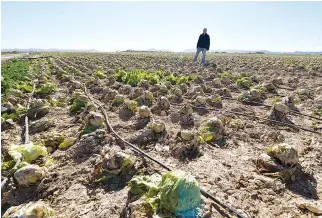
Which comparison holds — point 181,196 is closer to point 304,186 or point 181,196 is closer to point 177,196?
point 177,196

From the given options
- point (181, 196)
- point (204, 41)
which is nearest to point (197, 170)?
point (181, 196)

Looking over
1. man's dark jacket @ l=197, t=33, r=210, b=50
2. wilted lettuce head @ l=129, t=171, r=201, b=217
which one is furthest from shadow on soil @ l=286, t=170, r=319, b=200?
man's dark jacket @ l=197, t=33, r=210, b=50

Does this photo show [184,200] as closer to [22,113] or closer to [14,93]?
[22,113]

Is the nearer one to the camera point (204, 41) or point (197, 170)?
point (197, 170)

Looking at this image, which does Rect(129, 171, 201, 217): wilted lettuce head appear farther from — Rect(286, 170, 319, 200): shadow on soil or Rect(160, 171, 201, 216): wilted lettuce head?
Rect(286, 170, 319, 200): shadow on soil

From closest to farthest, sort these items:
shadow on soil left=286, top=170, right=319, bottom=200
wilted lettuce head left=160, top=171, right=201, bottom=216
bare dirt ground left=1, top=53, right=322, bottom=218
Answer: wilted lettuce head left=160, top=171, right=201, bottom=216, bare dirt ground left=1, top=53, right=322, bottom=218, shadow on soil left=286, top=170, right=319, bottom=200

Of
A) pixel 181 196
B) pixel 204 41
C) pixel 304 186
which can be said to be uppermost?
pixel 204 41

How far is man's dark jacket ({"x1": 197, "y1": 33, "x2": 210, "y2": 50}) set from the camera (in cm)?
2027

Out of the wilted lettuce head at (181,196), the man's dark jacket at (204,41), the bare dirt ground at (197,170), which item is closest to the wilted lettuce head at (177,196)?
the wilted lettuce head at (181,196)

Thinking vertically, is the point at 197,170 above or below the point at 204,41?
below

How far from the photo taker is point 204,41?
20.4 metres

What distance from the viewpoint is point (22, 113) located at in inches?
308

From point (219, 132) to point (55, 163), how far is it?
3.30 m

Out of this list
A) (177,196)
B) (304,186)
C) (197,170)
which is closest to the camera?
(177,196)
